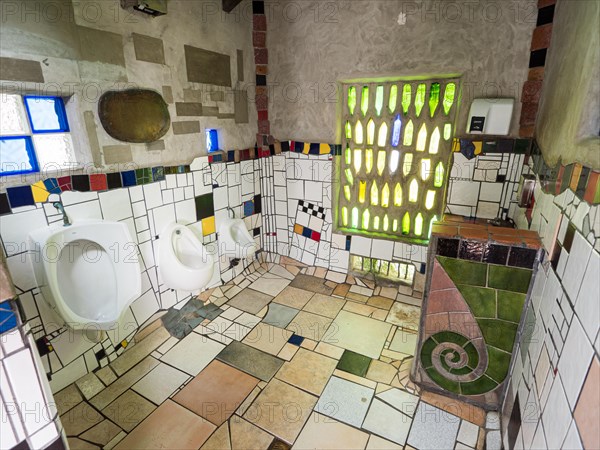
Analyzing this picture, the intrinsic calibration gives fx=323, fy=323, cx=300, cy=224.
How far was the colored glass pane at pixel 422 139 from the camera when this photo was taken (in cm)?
268

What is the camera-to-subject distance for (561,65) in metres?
1.73

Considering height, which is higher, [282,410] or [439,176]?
[439,176]

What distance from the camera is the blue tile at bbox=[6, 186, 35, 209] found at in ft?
5.28

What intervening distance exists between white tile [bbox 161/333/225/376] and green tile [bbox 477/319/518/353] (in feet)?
5.69

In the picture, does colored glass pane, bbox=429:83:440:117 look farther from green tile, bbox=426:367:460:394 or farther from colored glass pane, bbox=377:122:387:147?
green tile, bbox=426:367:460:394

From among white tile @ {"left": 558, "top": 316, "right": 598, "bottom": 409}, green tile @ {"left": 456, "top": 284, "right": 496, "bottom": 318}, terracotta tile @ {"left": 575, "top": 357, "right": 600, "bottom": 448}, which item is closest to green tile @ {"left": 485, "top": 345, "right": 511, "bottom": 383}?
green tile @ {"left": 456, "top": 284, "right": 496, "bottom": 318}

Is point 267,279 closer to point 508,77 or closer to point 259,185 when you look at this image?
point 259,185

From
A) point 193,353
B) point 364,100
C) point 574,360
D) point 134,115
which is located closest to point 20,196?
point 134,115

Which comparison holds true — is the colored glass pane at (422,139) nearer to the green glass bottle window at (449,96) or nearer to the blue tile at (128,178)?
the green glass bottle window at (449,96)

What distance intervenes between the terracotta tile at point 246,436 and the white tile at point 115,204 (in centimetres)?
145

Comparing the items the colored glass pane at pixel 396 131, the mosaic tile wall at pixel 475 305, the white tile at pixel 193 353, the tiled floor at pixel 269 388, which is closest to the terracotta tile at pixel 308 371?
the tiled floor at pixel 269 388

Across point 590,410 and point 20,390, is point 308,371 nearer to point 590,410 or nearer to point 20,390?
point 590,410

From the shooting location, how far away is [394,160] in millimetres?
2846

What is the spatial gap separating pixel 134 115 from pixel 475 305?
2348 mm
